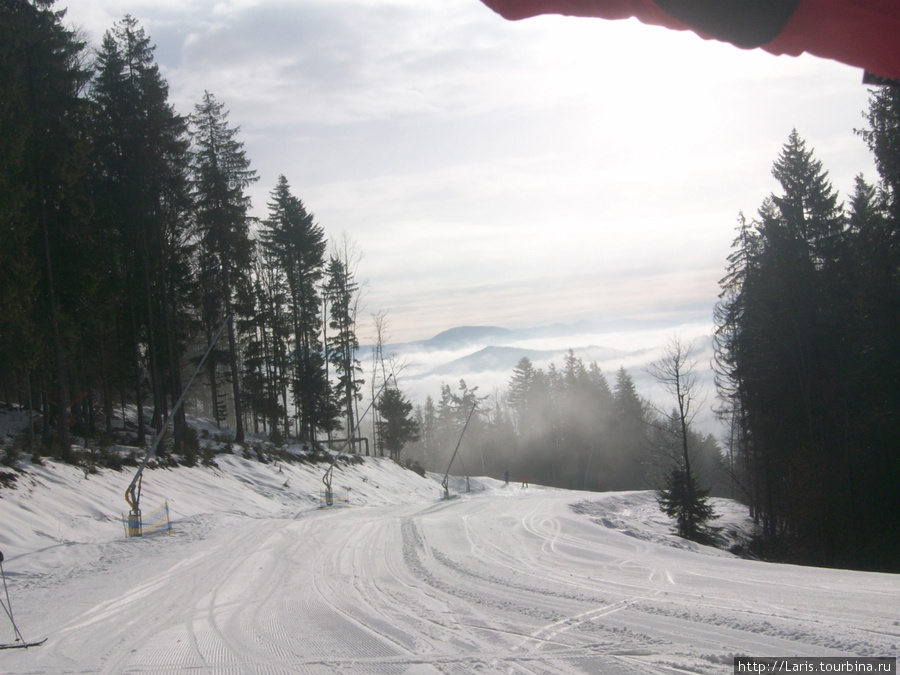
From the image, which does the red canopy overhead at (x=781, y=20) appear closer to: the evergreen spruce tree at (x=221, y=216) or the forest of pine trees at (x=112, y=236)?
the forest of pine trees at (x=112, y=236)

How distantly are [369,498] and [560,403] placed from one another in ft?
179

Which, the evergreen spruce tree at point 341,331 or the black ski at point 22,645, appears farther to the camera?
the evergreen spruce tree at point 341,331

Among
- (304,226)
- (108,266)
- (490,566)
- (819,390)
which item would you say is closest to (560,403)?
(304,226)

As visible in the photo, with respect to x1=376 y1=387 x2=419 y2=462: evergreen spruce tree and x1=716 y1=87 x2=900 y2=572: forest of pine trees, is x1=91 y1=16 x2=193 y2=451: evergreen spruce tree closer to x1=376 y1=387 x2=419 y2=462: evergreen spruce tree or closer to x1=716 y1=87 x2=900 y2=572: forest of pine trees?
x1=716 y1=87 x2=900 y2=572: forest of pine trees

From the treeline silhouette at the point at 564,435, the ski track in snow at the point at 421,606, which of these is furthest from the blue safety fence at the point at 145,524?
the treeline silhouette at the point at 564,435

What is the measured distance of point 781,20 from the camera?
162 cm

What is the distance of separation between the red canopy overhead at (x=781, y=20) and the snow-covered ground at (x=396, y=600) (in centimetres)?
489

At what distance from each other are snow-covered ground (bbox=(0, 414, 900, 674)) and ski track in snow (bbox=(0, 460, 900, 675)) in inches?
1.3

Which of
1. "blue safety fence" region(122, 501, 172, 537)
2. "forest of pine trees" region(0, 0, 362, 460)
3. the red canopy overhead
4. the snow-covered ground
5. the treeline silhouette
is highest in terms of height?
"forest of pine trees" region(0, 0, 362, 460)

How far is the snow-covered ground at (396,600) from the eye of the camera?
570cm

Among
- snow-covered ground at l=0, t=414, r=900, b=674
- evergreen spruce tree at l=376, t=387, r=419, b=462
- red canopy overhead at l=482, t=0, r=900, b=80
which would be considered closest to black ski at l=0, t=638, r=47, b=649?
snow-covered ground at l=0, t=414, r=900, b=674

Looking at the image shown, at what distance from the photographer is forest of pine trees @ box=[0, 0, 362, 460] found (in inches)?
730

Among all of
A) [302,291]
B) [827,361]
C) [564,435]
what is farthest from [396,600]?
[564,435]

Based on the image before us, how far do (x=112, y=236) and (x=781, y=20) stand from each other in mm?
27167
